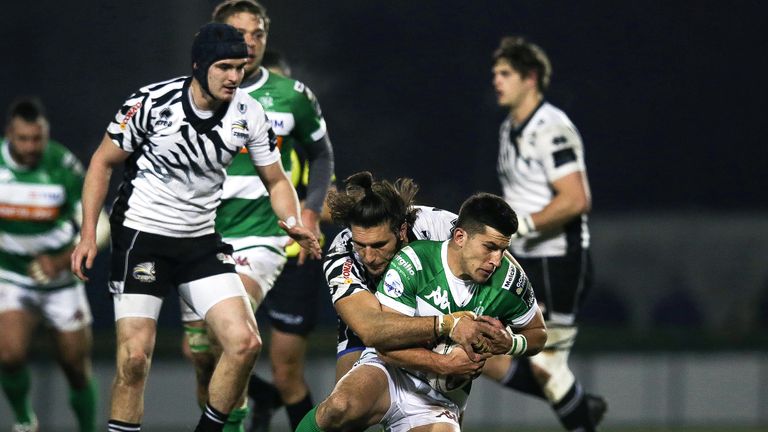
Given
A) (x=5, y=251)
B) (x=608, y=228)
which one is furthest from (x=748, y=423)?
(x=5, y=251)

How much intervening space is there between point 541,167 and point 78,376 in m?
2.87

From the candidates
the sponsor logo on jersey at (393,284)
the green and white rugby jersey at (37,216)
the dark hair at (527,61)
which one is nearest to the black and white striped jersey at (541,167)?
the dark hair at (527,61)

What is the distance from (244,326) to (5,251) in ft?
10.2

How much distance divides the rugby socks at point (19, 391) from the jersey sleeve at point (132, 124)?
2765 millimetres

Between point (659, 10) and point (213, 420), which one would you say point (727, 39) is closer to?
point (659, 10)

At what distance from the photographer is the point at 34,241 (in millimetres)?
8047

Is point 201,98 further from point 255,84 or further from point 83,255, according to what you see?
point 255,84

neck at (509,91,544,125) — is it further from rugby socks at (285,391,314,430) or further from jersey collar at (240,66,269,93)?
rugby socks at (285,391,314,430)

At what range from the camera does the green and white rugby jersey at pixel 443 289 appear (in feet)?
16.3

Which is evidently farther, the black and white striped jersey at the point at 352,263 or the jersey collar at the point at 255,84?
the jersey collar at the point at 255,84

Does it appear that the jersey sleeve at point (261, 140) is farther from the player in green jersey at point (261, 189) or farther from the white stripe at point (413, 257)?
the white stripe at point (413, 257)

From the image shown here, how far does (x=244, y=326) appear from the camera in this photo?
17.9 ft

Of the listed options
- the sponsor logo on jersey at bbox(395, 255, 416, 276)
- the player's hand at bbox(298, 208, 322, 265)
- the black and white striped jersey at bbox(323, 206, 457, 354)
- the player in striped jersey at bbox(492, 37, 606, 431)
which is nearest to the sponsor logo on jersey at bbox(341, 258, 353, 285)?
the black and white striped jersey at bbox(323, 206, 457, 354)

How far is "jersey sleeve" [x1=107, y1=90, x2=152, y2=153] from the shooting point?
17.7 feet
